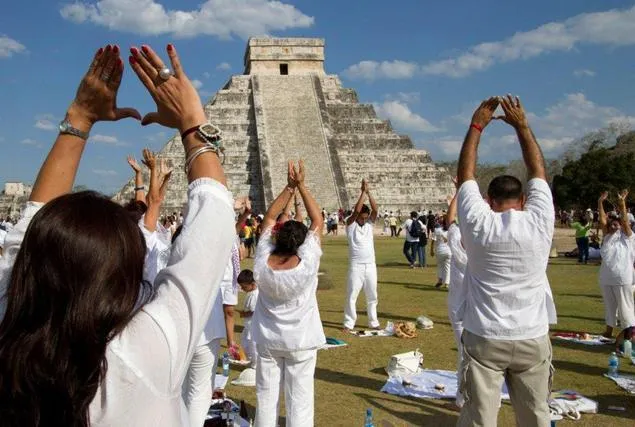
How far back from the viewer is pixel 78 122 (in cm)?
202

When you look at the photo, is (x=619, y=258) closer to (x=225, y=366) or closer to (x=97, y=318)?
(x=225, y=366)

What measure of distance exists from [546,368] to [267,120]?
37600 millimetres

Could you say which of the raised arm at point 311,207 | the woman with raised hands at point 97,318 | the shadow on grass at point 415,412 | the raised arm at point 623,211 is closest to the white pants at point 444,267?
Answer: the raised arm at point 623,211

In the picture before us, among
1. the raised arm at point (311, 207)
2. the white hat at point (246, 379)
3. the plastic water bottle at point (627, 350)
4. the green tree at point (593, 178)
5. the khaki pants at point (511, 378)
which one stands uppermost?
the green tree at point (593, 178)

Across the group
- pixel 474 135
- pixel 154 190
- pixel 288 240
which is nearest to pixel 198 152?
pixel 474 135

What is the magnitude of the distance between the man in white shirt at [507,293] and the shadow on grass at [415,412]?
6.28ft

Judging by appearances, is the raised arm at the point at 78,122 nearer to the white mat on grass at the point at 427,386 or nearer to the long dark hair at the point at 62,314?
the long dark hair at the point at 62,314

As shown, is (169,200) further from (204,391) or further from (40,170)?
(40,170)

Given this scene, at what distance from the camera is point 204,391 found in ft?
14.6

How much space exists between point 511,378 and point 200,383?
7.55ft

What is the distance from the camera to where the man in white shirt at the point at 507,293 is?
3562 millimetres

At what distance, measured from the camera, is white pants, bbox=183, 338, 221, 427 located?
4402 millimetres

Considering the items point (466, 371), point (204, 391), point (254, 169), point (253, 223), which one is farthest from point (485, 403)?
point (254, 169)

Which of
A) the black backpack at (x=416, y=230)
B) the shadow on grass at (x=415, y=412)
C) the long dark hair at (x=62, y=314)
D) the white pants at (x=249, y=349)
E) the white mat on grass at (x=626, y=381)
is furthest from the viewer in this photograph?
the black backpack at (x=416, y=230)
